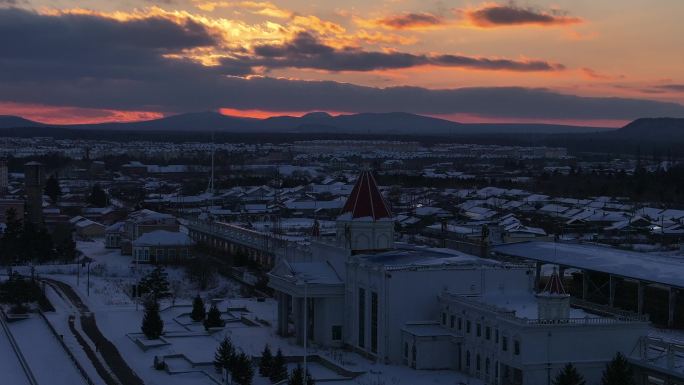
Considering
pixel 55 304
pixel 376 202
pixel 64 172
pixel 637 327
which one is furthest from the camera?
pixel 64 172

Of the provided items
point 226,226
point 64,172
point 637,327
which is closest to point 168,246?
point 226,226

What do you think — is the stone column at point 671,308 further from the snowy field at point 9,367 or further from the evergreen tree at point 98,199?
the evergreen tree at point 98,199

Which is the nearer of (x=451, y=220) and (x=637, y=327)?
(x=637, y=327)

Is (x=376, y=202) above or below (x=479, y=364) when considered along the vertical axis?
above

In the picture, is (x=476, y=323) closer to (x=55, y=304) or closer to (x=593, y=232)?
(x=55, y=304)

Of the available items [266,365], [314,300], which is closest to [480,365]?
[266,365]

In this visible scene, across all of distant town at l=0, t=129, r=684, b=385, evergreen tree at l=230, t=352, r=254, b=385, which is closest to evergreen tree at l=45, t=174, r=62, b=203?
distant town at l=0, t=129, r=684, b=385
